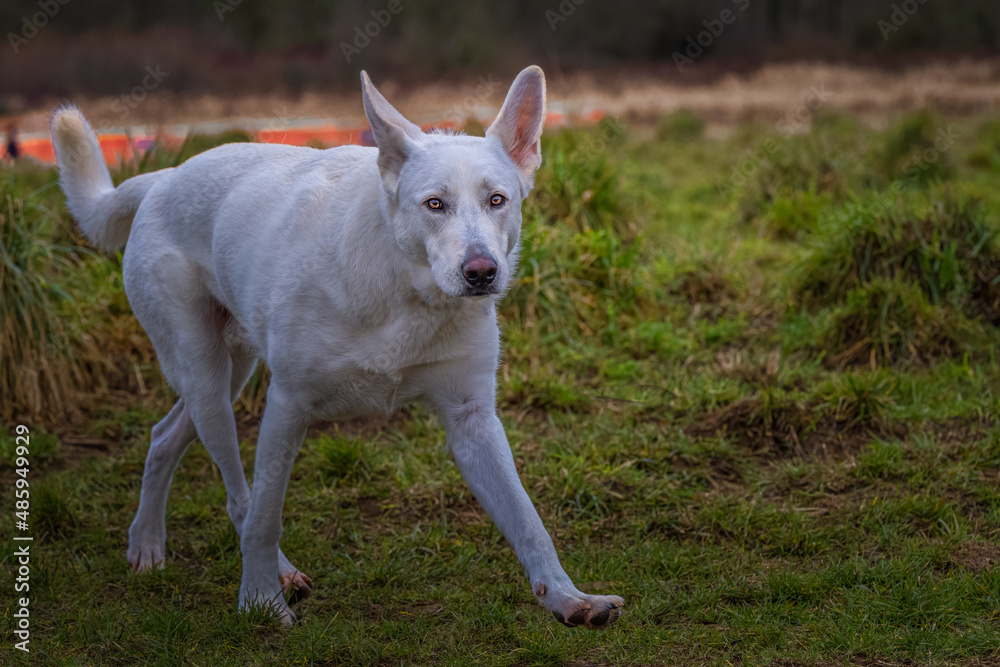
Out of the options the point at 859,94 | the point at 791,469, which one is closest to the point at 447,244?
the point at 791,469

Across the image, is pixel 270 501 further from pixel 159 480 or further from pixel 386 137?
pixel 386 137

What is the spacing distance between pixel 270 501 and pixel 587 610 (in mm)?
1278

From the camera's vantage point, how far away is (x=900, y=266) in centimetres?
621

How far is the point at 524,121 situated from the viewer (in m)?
3.36

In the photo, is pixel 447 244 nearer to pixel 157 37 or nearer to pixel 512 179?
pixel 512 179

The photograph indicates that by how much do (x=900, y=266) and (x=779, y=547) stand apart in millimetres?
2914

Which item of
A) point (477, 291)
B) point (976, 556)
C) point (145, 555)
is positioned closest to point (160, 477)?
point (145, 555)

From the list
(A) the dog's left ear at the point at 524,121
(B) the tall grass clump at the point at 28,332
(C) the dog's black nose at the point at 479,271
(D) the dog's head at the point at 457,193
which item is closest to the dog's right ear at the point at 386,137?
(D) the dog's head at the point at 457,193

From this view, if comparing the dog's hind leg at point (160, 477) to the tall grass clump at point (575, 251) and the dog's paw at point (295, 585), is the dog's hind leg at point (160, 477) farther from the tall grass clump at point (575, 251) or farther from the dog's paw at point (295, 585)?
the tall grass clump at point (575, 251)

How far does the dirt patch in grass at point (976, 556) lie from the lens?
378cm

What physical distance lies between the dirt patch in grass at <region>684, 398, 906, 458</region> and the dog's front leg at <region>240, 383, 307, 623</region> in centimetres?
235

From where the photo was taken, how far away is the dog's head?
2.96 meters

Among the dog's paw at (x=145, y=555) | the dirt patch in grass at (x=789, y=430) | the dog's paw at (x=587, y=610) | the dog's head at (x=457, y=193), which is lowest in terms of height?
the dog's paw at (x=145, y=555)

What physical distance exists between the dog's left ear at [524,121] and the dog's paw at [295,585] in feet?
5.88
